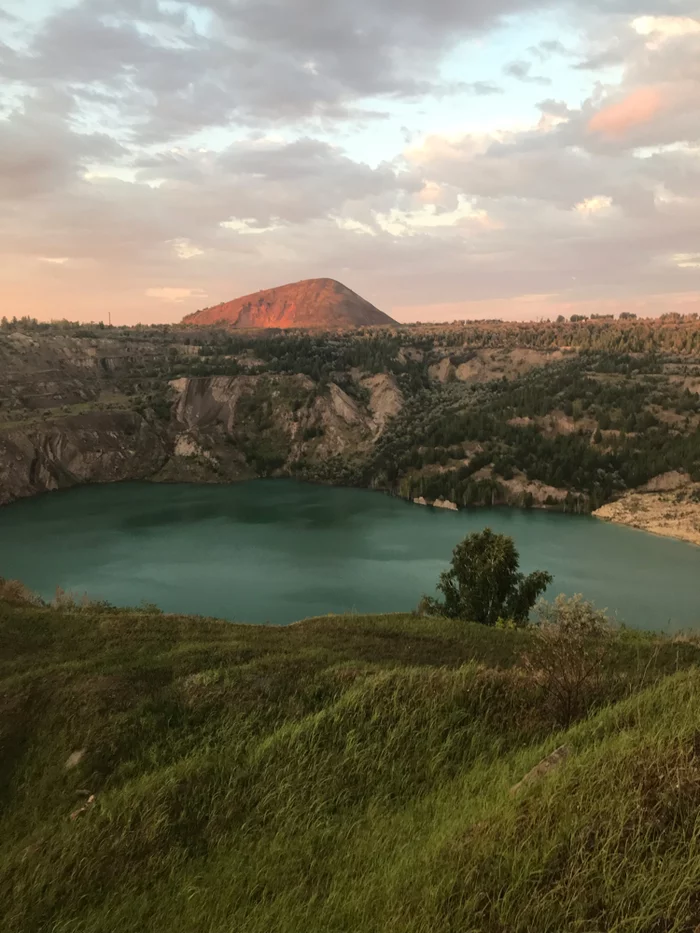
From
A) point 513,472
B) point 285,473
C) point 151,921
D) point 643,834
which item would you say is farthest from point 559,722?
point 285,473

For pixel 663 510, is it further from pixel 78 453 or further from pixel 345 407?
pixel 78 453

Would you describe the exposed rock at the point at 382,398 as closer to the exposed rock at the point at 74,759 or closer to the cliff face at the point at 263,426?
the cliff face at the point at 263,426

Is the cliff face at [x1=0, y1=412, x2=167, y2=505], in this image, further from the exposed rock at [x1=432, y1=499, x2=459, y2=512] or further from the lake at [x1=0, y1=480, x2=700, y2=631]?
the exposed rock at [x1=432, y1=499, x2=459, y2=512]

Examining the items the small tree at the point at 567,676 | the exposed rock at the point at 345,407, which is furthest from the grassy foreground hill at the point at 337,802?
the exposed rock at the point at 345,407

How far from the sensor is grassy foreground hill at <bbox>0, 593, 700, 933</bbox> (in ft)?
16.5

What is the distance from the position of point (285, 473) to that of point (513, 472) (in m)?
46.1

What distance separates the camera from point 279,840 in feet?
23.5

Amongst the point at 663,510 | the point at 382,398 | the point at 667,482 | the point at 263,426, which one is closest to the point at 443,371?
the point at 382,398

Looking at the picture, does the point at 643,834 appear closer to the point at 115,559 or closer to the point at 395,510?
the point at 115,559

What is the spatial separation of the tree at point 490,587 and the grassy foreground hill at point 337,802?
19.5 metres

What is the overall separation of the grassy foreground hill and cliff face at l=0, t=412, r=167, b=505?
3646 inches

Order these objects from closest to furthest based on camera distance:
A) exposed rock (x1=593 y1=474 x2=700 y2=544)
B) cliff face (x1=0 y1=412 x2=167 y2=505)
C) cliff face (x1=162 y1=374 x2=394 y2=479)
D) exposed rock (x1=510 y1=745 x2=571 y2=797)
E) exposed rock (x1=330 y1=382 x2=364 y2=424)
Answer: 1. exposed rock (x1=510 y1=745 x2=571 y2=797)
2. exposed rock (x1=593 y1=474 x2=700 y2=544)
3. cliff face (x1=0 y1=412 x2=167 y2=505)
4. cliff face (x1=162 y1=374 x2=394 y2=479)
5. exposed rock (x1=330 y1=382 x2=364 y2=424)

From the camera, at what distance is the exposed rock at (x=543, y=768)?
675 centimetres

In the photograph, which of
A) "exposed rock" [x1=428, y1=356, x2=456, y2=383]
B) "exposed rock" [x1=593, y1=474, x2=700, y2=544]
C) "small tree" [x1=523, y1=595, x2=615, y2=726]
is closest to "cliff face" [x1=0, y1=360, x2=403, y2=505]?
"exposed rock" [x1=428, y1=356, x2=456, y2=383]
